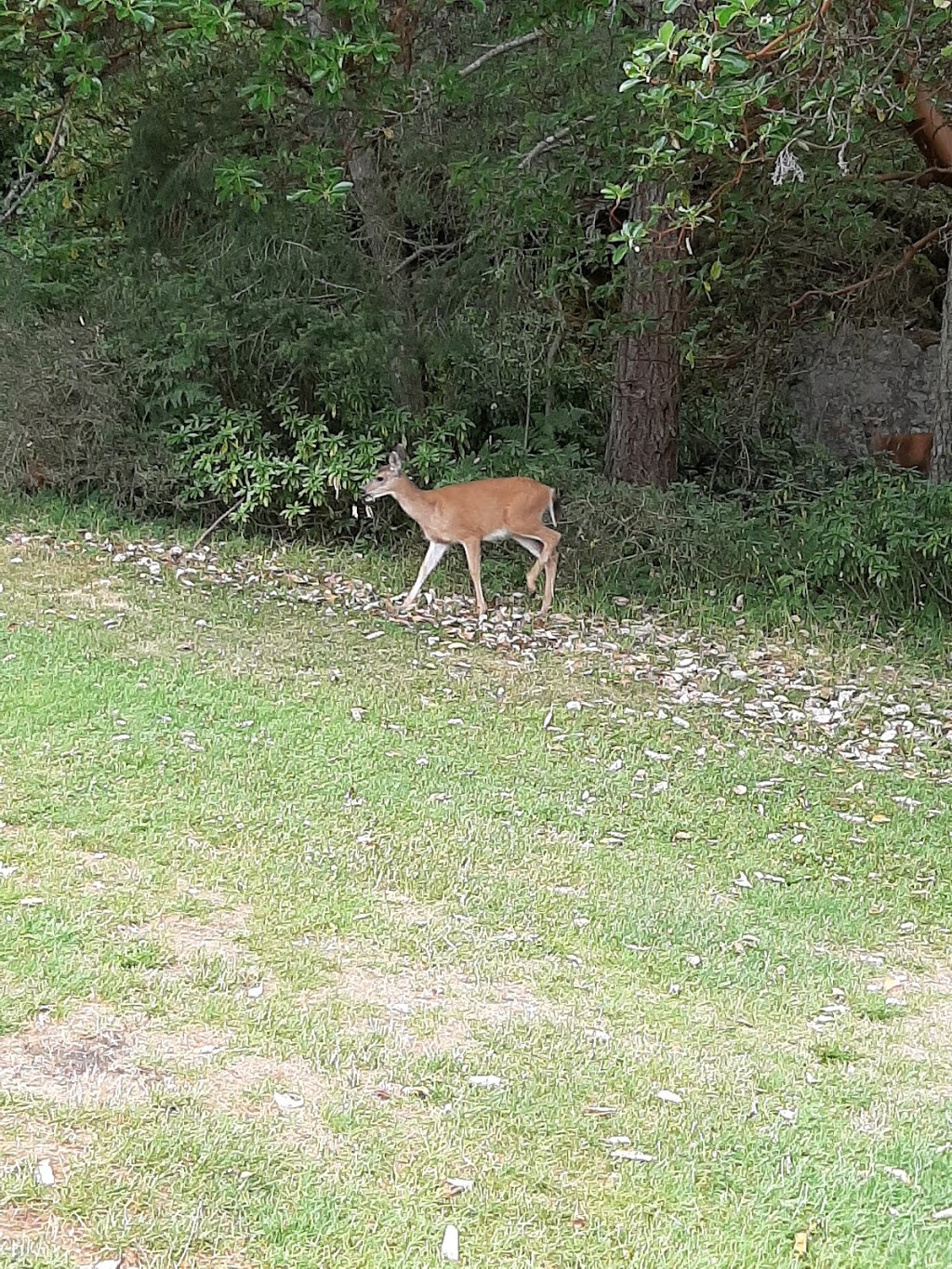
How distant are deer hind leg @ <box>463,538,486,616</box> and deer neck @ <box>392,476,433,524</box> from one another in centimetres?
40

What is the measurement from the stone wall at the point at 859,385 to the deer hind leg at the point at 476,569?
18.1 feet

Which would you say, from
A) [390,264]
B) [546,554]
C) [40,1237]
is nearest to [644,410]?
[546,554]

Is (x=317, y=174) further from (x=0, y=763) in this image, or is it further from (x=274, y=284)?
(x=0, y=763)

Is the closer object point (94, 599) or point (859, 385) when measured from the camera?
point (94, 599)

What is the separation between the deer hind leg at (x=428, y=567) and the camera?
970 cm

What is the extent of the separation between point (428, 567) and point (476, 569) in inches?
13.6

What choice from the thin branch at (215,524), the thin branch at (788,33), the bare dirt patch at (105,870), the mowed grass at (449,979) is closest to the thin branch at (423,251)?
the thin branch at (215,524)

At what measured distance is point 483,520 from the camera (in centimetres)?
982

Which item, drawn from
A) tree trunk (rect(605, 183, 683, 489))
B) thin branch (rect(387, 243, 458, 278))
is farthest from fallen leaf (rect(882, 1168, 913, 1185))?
thin branch (rect(387, 243, 458, 278))

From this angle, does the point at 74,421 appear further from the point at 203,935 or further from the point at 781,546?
the point at 203,935

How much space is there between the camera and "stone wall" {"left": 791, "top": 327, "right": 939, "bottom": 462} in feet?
46.5

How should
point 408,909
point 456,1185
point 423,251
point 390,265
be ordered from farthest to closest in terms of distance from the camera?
1. point 423,251
2. point 390,265
3. point 408,909
4. point 456,1185

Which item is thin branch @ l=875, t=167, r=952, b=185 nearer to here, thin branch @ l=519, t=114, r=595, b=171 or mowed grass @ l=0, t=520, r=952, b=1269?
thin branch @ l=519, t=114, r=595, b=171

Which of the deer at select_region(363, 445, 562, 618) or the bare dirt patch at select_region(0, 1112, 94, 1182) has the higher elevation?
the deer at select_region(363, 445, 562, 618)
